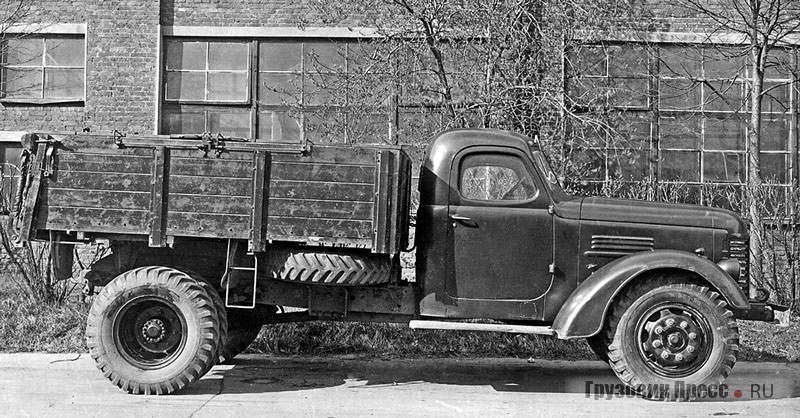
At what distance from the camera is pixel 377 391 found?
688 centimetres

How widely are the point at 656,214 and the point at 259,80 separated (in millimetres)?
7505

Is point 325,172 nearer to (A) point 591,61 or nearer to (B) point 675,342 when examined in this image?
(B) point 675,342

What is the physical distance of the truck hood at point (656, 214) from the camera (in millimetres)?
6934

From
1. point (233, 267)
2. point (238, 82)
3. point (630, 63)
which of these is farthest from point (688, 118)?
point (233, 267)

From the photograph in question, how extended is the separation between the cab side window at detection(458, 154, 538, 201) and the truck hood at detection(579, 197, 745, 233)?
54 cm

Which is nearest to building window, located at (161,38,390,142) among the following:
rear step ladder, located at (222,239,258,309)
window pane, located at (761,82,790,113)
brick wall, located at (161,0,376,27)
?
brick wall, located at (161,0,376,27)

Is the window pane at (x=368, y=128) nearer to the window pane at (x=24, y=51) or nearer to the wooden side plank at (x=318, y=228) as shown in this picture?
the wooden side plank at (x=318, y=228)

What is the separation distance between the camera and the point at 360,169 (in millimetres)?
6566

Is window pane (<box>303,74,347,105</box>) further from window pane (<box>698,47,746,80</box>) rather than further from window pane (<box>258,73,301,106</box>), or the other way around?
window pane (<box>698,47,746,80</box>)

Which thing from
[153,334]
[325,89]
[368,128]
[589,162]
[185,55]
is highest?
[185,55]

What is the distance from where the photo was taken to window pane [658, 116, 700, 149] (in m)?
12.5

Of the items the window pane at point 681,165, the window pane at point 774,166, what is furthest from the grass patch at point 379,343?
the window pane at point 774,166

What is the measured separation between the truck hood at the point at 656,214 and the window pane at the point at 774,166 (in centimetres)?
608

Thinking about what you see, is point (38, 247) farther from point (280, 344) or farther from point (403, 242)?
point (403, 242)
